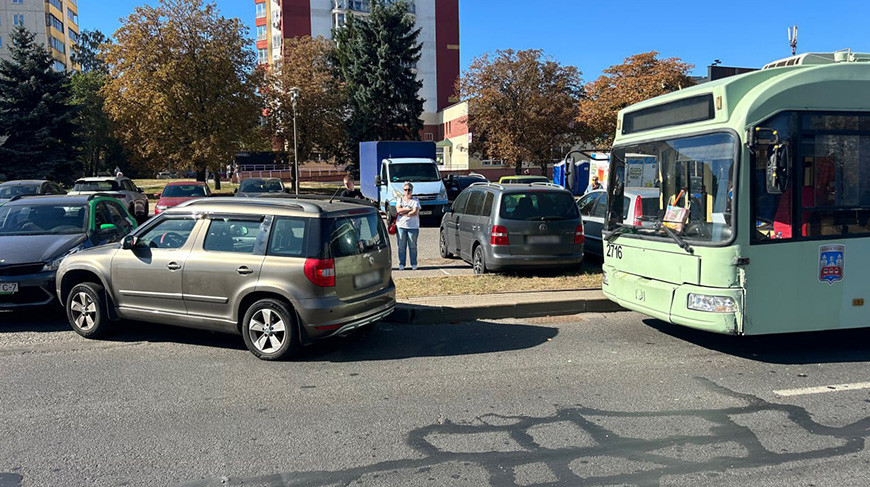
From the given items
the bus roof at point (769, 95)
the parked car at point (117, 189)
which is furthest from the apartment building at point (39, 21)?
the bus roof at point (769, 95)

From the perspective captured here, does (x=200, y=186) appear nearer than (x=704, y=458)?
No

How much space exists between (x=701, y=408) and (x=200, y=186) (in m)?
19.4

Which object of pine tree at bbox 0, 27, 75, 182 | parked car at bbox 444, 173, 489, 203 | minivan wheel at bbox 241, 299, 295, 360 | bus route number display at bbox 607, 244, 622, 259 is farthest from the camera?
pine tree at bbox 0, 27, 75, 182

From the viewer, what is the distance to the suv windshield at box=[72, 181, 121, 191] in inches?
882

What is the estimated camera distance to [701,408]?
16.6 ft

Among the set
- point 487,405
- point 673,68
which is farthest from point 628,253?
point 673,68

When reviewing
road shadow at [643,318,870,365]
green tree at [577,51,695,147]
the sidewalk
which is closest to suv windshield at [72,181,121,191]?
the sidewalk

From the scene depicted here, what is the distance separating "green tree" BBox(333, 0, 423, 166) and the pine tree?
19.8 meters

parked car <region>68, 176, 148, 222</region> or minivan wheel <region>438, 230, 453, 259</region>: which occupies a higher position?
parked car <region>68, 176, 148, 222</region>

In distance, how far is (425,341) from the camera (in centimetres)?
731

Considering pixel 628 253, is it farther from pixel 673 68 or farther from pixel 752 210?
pixel 673 68

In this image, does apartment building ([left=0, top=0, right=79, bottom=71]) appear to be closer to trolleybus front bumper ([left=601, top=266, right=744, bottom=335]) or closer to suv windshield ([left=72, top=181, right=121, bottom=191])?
suv windshield ([left=72, top=181, right=121, bottom=191])

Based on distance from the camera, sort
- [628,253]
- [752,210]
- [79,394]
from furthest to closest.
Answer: [628,253], [752,210], [79,394]

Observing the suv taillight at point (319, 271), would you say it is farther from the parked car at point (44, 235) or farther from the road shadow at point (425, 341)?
the parked car at point (44, 235)
